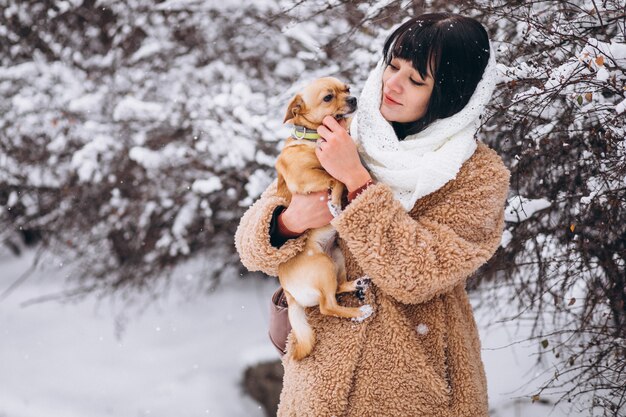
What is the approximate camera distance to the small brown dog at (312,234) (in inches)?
64.4

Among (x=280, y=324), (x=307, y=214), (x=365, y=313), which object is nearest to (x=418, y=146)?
(x=307, y=214)

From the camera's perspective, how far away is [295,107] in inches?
79.1

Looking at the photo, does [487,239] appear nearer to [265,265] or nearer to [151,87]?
[265,265]

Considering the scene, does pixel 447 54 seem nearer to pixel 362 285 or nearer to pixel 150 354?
Result: pixel 362 285

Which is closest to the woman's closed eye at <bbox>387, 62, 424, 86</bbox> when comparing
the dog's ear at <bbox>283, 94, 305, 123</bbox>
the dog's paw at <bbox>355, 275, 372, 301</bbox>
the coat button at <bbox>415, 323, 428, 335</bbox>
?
the dog's ear at <bbox>283, 94, 305, 123</bbox>

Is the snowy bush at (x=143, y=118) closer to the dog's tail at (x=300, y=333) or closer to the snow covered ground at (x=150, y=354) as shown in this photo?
the snow covered ground at (x=150, y=354)

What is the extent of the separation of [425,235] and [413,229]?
0.11 feet

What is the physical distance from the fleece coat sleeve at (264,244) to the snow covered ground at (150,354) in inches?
100

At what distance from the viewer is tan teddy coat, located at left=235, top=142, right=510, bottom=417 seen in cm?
145

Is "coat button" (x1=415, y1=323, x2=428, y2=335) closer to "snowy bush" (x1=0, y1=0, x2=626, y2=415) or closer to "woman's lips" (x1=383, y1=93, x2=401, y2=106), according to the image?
"woman's lips" (x1=383, y1=93, x2=401, y2=106)

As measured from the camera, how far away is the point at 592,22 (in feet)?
6.93

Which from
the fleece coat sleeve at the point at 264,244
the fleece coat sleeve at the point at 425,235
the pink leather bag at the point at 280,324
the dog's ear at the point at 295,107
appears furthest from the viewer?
the dog's ear at the point at 295,107

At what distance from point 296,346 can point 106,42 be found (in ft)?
17.5

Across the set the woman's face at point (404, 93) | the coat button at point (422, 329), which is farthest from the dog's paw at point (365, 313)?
the woman's face at point (404, 93)
